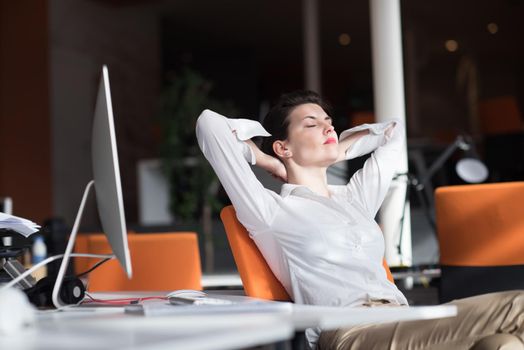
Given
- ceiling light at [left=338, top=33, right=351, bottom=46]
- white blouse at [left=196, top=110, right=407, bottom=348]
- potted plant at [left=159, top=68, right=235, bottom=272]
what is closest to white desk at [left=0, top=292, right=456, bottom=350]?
white blouse at [left=196, top=110, right=407, bottom=348]

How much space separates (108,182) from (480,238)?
2378 mm

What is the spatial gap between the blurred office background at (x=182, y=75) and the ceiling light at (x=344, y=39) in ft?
0.11

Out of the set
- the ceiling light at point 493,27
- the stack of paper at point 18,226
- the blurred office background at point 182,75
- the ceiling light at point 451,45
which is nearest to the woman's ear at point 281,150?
the stack of paper at point 18,226

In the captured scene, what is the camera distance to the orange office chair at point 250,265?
2.44 m

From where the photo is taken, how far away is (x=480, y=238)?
12.3 feet

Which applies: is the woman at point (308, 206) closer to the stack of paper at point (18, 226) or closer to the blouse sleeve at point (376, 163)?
the blouse sleeve at point (376, 163)

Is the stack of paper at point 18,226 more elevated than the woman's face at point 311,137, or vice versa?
the woman's face at point 311,137

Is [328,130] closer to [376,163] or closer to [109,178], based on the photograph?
[376,163]

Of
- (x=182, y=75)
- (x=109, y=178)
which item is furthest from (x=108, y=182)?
(x=182, y=75)

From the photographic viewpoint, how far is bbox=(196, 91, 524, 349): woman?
7.74 ft

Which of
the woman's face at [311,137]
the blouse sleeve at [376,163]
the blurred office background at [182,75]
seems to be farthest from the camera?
the blurred office background at [182,75]

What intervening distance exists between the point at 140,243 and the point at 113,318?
2.16 m

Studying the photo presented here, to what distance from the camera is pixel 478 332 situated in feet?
6.00

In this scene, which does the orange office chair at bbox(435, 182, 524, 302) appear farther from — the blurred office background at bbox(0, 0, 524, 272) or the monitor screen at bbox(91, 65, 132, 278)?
the blurred office background at bbox(0, 0, 524, 272)
